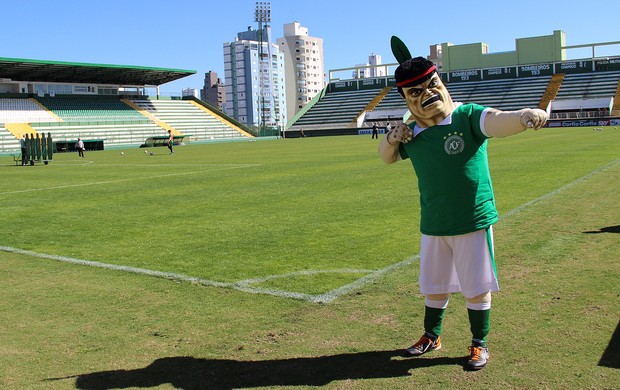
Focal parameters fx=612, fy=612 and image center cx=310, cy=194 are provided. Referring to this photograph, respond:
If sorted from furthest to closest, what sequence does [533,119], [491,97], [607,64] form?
1. [491,97]
2. [607,64]
3. [533,119]

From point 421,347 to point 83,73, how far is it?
6680 cm

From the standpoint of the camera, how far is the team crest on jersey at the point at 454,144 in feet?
13.3

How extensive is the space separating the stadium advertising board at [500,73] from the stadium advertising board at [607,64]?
9.72 m

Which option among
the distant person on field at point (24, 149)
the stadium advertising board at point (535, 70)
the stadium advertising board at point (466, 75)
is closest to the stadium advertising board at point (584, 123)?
the stadium advertising board at point (535, 70)

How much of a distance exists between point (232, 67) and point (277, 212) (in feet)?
561

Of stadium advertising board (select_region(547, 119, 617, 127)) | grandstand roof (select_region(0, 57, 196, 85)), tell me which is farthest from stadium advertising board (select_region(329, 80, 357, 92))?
stadium advertising board (select_region(547, 119, 617, 127))

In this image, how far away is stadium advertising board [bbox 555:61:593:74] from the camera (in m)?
75.5

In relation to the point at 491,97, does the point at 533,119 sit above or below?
below

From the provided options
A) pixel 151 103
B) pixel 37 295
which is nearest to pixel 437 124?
pixel 37 295

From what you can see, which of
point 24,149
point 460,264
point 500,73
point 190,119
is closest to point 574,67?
point 500,73

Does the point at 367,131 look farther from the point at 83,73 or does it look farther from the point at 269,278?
the point at 269,278

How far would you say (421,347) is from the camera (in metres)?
4.20

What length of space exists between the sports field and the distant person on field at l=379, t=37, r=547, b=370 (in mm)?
329

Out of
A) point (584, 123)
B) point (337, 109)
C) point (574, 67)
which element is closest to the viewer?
point (584, 123)
